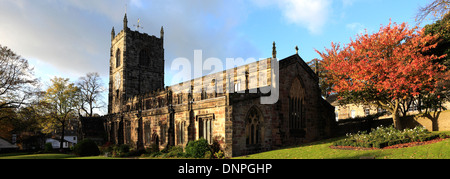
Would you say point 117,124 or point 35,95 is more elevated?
point 35,95

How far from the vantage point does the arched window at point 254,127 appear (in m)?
22.1

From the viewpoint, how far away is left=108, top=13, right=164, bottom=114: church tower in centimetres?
5012

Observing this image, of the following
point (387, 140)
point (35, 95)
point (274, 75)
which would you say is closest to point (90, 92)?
point (35, 95)

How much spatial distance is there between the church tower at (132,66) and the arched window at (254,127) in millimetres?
32945

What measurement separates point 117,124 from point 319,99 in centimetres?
3232

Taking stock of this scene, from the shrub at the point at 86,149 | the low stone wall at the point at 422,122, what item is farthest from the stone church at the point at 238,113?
the shrub at the point at 86,149

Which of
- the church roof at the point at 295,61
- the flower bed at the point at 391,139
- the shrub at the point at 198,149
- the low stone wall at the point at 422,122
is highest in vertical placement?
the church roof at the point at 295,61

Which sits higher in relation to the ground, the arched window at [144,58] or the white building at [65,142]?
the arched window at [144,58]

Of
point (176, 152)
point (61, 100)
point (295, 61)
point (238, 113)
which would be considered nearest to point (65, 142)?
point (61, 100)

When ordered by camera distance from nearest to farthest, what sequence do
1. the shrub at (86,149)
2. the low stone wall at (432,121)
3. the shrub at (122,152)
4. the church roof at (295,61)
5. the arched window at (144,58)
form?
1. the low stone wall at (432,121)
2. the church roof at (295,61)
3. the shrub at (122,152)
4. the shrub at (86,149)
5. the arched window at (144,58)

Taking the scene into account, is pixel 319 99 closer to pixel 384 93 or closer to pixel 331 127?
pixel 331 127

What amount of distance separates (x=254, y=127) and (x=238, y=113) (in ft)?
7.48

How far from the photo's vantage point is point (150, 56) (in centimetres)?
5419

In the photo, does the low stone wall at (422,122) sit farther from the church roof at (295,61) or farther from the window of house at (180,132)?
the window of house at (180,132)
